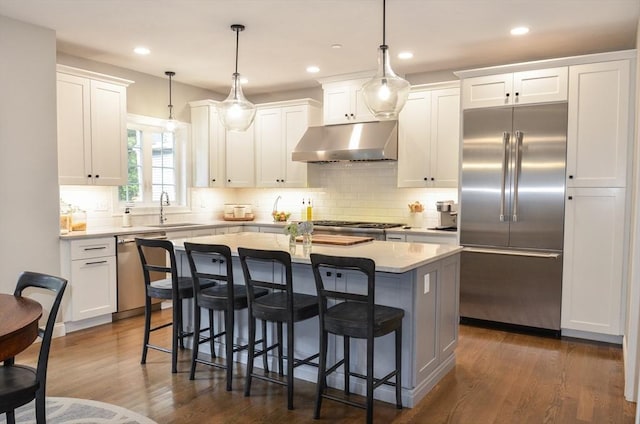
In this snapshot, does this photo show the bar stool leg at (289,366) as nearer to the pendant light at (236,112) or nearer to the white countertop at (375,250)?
the white countertop at (375,250)

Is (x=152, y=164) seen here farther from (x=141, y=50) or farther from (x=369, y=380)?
(x=369, y=380)

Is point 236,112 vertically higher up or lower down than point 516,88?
lower down

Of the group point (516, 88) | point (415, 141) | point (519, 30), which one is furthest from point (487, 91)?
point (415, 141)

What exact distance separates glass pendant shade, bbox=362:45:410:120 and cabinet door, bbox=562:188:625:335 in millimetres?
2215

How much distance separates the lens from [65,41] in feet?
15.1

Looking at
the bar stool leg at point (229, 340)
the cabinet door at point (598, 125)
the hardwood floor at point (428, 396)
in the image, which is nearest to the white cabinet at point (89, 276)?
the hardwood floor at point (428, 396)

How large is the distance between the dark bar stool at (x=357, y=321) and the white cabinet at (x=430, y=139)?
2.76 metres

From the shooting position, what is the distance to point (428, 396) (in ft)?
10.4

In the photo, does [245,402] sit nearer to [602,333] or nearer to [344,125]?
[602,333]

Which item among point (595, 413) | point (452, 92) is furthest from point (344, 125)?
point (595, 413)

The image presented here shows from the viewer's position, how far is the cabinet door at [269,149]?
21.3 feet

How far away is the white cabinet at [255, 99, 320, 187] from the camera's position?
6.32 metres

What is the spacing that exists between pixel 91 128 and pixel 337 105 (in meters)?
2.86

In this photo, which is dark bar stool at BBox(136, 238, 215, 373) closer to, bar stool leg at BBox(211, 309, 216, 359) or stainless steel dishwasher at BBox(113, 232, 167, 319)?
bar stool leg at BBox(211, 309, 216, 359)
